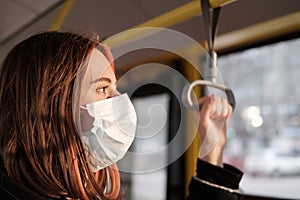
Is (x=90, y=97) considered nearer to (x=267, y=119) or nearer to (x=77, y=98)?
(x=77, y=98)

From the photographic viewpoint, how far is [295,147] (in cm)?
135

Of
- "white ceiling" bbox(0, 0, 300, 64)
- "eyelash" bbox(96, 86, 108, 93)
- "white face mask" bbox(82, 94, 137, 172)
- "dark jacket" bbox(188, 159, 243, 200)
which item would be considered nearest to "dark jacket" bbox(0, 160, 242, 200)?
"dark jacket" bbox(188, 159, 243, 200)

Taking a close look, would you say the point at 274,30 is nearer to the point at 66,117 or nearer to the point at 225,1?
the point at 225,1

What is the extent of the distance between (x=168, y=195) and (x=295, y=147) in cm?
76

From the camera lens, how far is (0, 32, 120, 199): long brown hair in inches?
22.4

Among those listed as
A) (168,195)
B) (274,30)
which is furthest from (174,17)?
(168,195)

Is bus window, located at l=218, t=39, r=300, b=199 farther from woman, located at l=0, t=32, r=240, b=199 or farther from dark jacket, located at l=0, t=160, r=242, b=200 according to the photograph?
woman, located at l=0, t=32, r=240, b=199

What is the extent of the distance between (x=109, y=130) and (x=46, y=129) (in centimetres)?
12

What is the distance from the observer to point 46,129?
1.88 ft

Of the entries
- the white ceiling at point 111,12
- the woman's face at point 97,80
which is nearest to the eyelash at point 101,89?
the woman's face at point 97,80

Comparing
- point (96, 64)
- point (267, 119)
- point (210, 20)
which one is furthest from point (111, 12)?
point (267, 119)

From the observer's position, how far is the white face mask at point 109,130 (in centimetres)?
60

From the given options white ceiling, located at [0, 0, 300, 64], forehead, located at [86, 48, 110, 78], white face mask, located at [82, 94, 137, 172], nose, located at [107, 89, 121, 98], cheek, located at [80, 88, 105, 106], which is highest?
white ceiling, located at [0, 0, 300, 64]

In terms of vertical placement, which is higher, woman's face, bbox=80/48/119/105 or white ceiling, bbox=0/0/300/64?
white ceiling, bbox=0/0/300/64
